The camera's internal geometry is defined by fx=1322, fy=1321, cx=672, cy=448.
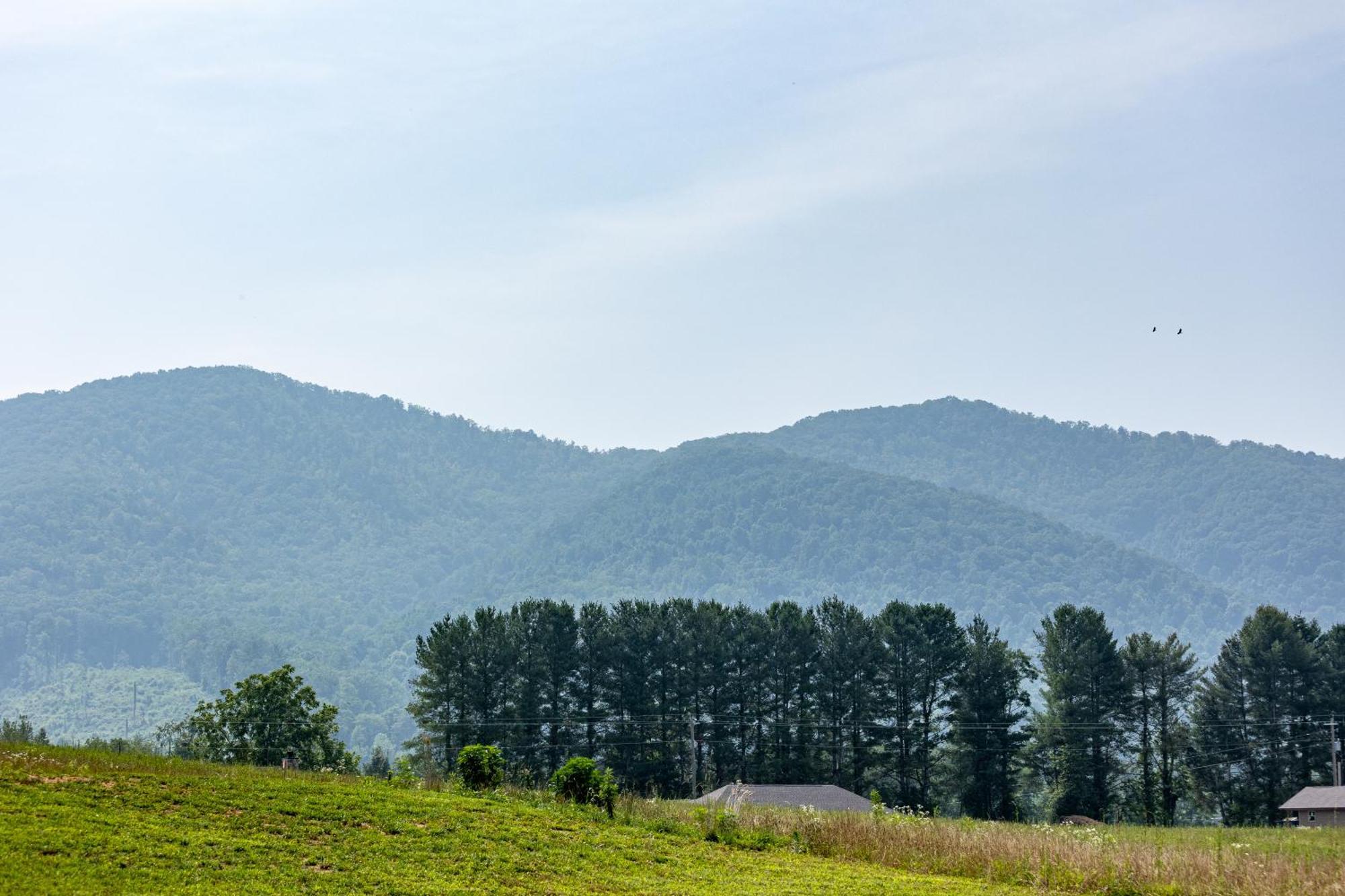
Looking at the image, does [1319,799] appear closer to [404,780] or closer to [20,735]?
[404,780]

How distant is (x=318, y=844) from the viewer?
69.4 feet

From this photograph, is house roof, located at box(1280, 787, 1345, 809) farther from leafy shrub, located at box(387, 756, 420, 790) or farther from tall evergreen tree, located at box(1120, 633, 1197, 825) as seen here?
leafy shrub, located at box(387, 756, 420, 790)

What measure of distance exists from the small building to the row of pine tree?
7.08 metres

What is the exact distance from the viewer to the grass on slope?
60.5 feet

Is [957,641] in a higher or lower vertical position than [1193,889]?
higher

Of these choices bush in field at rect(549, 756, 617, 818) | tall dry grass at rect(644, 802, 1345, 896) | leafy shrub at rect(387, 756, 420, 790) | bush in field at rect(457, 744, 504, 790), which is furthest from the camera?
bush in field at rect(457, 744, 504, 790)

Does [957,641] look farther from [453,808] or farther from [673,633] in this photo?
[453,808]

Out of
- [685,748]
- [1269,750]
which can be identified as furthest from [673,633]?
[1269,750]

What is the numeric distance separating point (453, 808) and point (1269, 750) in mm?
59592

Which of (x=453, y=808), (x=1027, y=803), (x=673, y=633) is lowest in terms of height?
(x=1027, y=803)

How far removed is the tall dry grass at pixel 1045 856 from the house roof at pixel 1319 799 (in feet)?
104

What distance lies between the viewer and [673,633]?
77250mm

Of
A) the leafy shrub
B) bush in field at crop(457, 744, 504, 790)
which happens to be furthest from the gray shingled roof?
the leafy shrub

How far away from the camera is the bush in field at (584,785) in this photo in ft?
97.6
